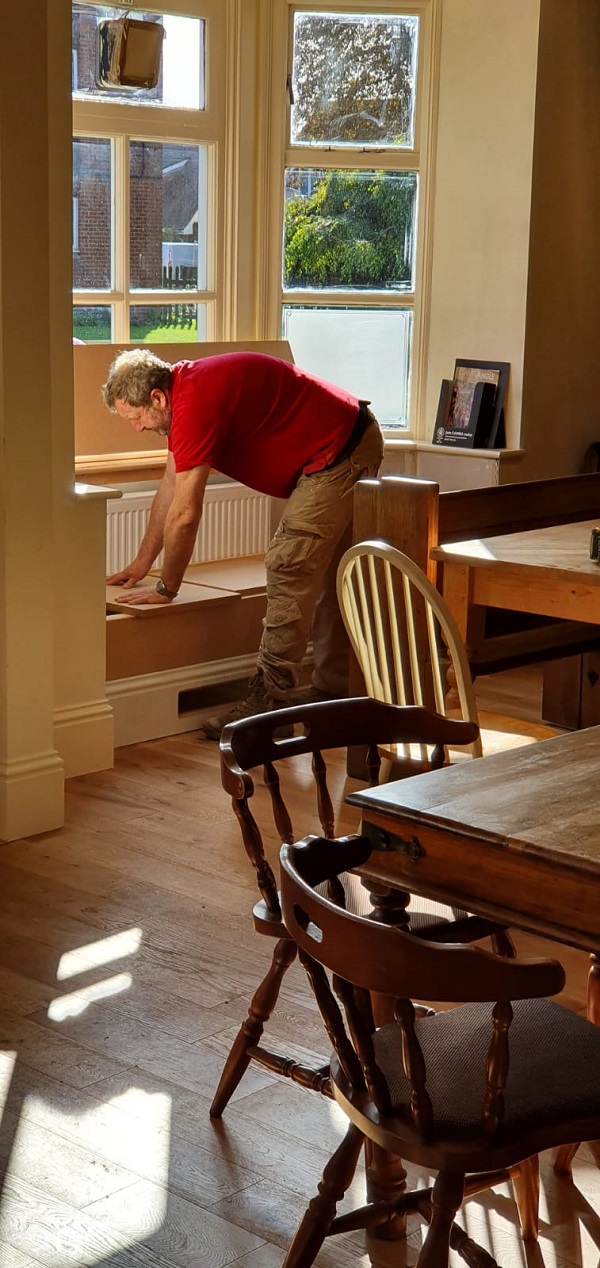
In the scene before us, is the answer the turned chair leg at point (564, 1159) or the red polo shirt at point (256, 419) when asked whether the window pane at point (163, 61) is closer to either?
the red polo shirt at point (256, 419)

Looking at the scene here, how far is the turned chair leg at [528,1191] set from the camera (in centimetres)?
213

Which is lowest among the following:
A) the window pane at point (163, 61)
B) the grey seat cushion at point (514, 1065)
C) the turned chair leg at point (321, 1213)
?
the turned chair leg at point (321, 1213)

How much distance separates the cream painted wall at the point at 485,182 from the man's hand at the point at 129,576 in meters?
1.85

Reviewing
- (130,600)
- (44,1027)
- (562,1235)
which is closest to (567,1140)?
(562,1235)

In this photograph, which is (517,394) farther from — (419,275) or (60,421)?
(60,421)

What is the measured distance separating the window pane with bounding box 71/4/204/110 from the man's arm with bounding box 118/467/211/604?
163 centimetres

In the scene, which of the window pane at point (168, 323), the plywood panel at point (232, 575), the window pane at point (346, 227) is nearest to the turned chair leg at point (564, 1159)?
the plywood panel at point (232, 575)

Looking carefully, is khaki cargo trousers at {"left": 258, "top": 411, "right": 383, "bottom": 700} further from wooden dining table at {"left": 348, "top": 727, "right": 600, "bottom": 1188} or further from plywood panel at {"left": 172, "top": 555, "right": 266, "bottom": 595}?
wooden dining table at {"left": 348, "top": 727, "right": 600, "bottom": 1188}

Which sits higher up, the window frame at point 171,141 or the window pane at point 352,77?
the window pane at point 352,77

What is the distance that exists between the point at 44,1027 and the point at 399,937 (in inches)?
64.4

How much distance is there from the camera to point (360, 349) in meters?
6.23

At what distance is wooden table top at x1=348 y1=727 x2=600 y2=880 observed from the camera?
183 centimetres

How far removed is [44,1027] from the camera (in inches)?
117

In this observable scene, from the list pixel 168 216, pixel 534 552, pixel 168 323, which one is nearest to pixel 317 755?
pixel 534 552
